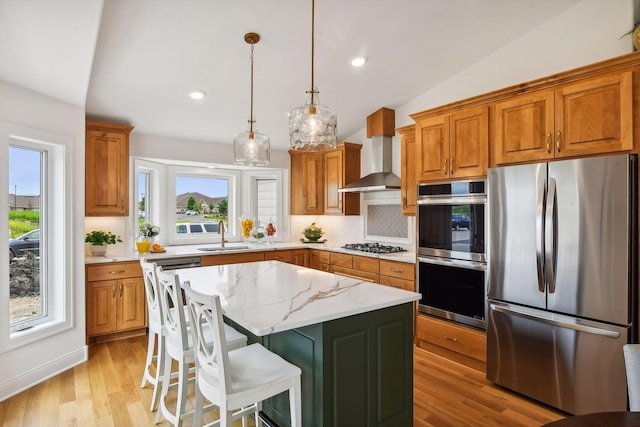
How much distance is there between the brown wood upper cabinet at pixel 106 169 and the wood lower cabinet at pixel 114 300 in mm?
644

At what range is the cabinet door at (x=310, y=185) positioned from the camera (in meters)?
5.40

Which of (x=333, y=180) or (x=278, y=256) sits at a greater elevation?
(x=333, y=180)

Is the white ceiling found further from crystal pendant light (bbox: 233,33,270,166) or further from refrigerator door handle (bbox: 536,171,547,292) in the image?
refrigerator door handle (bbox: 536,171,547,292)

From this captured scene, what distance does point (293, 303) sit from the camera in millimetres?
1884

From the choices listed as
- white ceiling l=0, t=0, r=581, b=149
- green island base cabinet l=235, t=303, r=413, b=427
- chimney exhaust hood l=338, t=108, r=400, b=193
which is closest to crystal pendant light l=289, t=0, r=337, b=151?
white ceiling l=0, t=0, r=581, b=149

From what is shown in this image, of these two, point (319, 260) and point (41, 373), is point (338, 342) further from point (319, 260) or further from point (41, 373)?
point (319, 260)

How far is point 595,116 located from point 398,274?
2.16 m

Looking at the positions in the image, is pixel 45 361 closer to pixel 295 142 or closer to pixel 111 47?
pixel 111 47

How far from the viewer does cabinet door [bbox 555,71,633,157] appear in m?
2.19

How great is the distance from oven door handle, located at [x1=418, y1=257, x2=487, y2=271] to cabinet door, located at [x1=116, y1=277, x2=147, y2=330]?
300 centimetres

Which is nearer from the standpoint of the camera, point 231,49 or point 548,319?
point 548,319

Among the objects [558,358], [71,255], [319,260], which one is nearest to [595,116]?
[558,358]

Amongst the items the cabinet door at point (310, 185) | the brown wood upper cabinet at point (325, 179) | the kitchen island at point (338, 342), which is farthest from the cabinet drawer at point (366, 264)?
the kitchen island at point (338, 342)

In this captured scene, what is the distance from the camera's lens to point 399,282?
12.3 ft
